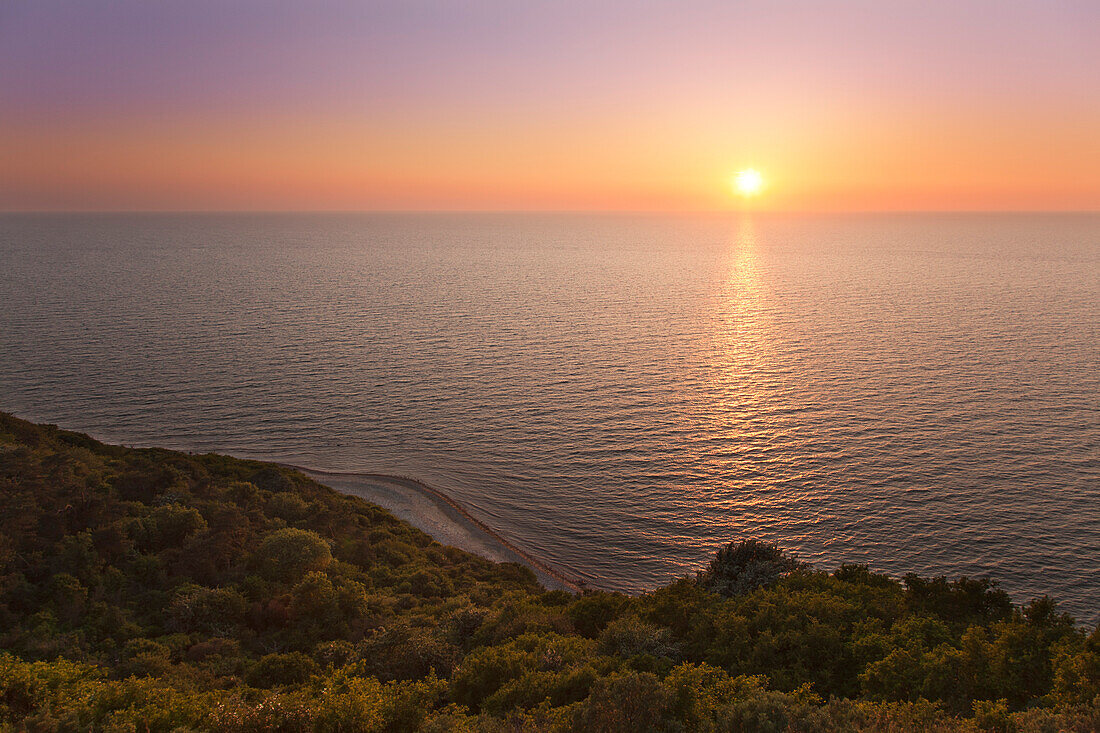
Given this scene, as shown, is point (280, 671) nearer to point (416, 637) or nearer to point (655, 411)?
point (416, 637)

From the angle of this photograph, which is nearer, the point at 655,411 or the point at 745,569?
the point at 745,569

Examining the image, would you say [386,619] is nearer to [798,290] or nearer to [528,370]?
[528,370]

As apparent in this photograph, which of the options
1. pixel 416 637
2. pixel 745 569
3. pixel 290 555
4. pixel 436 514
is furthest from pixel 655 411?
pixel 416 637

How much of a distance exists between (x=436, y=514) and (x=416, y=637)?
86.0 ft

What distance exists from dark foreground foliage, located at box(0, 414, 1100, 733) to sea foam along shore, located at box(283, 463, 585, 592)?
3608 mm

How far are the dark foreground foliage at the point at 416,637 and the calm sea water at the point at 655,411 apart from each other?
13181 millimetres

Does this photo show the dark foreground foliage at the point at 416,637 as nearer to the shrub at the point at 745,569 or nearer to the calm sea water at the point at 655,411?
the shrub at the point at 745,569

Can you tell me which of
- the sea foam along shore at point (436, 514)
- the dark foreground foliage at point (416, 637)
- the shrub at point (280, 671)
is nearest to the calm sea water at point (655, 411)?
the sea foam along shore at point (436, 514)

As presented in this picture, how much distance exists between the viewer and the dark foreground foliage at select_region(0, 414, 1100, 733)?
1809 cm

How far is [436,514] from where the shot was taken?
52938 millimetres

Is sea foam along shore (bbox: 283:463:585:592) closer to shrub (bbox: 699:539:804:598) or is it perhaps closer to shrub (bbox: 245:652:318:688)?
shrub (bbox: 699:539:804:598)

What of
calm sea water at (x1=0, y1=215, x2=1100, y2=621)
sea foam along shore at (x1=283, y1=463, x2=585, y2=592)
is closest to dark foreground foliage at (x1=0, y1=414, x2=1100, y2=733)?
sea foam along shore at (x1=283, y1=463, x2=585, y2=592)

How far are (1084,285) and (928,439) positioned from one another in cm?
13825

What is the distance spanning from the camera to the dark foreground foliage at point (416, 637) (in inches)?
712
